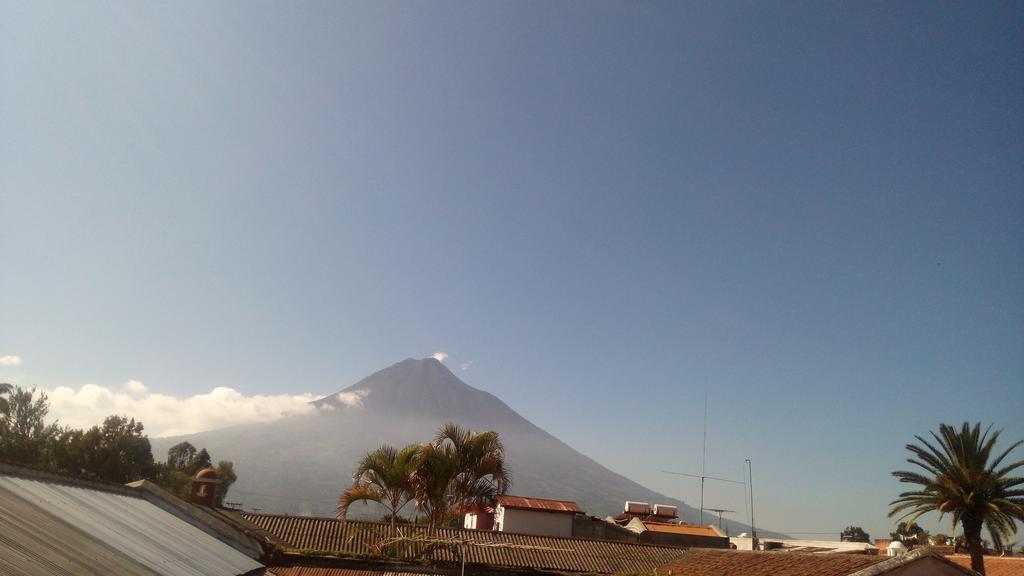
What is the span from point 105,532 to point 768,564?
1673cm

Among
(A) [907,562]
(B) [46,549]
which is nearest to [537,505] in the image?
(A) [907,562]

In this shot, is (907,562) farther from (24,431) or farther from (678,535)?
(24,431)

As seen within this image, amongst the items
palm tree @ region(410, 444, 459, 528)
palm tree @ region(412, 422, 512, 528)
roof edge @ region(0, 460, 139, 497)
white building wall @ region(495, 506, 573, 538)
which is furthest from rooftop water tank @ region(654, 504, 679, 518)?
roof edge @ region(0, 460, 139, 497)

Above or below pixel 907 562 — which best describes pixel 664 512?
above

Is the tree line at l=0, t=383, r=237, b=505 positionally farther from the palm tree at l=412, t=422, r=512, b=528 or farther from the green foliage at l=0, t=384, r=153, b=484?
the palm tree at l=412, t=422, r=512, b=528

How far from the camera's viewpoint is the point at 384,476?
2220cm

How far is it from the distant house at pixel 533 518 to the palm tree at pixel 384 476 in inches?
610

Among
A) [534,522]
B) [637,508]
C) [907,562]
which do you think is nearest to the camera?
[907,562]

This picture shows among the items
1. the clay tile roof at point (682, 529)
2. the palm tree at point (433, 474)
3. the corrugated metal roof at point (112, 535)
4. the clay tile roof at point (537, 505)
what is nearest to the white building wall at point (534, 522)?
the clay tile roof at point (537, 505)

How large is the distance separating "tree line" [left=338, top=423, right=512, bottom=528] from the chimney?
5745 mm

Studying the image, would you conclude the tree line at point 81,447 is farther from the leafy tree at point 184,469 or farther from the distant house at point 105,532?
the distant house at point 105,532

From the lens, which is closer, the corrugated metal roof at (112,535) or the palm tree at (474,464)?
the corrugated metal roof at (112,535)

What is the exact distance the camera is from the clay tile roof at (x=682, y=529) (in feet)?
125

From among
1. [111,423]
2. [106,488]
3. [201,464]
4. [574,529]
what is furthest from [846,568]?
[201,464]
